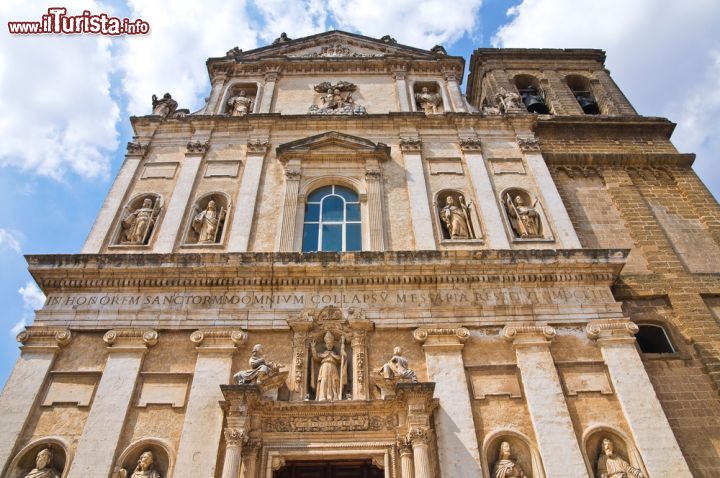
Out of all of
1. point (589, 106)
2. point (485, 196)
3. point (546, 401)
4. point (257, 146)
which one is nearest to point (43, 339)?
point (257, 146)

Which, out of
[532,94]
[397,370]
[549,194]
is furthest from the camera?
[532,94]

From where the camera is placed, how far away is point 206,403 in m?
10.1

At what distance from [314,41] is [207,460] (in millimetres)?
14746

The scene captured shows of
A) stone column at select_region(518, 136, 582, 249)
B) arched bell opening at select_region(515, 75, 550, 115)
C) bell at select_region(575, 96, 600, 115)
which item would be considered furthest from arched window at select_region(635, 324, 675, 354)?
bell at select_region(575, 96, 600, 115)

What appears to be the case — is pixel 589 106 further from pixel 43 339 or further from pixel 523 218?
pixel 43 339

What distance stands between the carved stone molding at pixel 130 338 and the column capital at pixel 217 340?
0.75 m

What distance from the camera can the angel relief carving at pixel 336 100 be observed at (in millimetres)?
16688

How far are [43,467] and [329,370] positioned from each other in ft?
15.9

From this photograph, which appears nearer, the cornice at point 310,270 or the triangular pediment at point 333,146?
the cornice at point 310,270

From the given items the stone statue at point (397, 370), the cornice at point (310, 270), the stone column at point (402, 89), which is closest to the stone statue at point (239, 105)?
the stone column at point (402, 89)

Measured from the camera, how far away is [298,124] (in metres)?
16.1

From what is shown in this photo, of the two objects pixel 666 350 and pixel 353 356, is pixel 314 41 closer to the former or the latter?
pixel 353 356

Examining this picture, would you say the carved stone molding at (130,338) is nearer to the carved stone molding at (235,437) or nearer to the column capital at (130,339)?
the column capital at (130,339)

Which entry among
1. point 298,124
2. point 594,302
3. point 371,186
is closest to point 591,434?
point 594,302
